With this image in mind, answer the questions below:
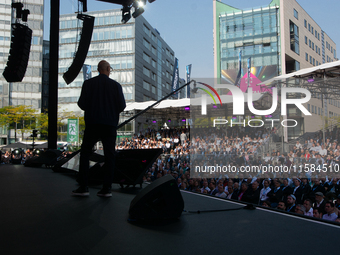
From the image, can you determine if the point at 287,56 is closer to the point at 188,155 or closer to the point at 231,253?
the point at 188,155

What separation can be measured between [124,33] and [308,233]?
132 ft

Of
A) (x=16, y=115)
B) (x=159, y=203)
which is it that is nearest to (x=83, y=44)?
(x=159, y=203)

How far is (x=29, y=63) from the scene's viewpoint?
38.9 metres

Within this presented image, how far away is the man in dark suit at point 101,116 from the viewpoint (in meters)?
2.46

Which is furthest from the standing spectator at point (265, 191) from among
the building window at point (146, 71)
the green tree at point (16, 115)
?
the building window at point (146, 71)

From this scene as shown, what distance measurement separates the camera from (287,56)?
3130 centimetres

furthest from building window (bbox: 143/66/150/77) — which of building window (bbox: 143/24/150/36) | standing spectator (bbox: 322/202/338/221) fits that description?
standing spectator (bbox: 322/202/338/221)

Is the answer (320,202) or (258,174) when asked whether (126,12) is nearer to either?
(258,174)

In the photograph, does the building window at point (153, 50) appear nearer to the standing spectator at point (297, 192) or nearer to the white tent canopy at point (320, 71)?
the white tent canopy at point (320, 71)

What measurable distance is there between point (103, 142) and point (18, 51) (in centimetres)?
862

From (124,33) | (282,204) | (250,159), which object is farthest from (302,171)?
(124,33)

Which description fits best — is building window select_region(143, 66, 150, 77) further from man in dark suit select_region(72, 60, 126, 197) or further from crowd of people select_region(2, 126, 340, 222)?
man in dark suit select_region(72, 60, 126, 197)

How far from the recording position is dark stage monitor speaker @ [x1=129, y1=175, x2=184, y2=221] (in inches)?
67.7

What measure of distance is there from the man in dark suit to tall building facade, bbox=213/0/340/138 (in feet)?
96.9
